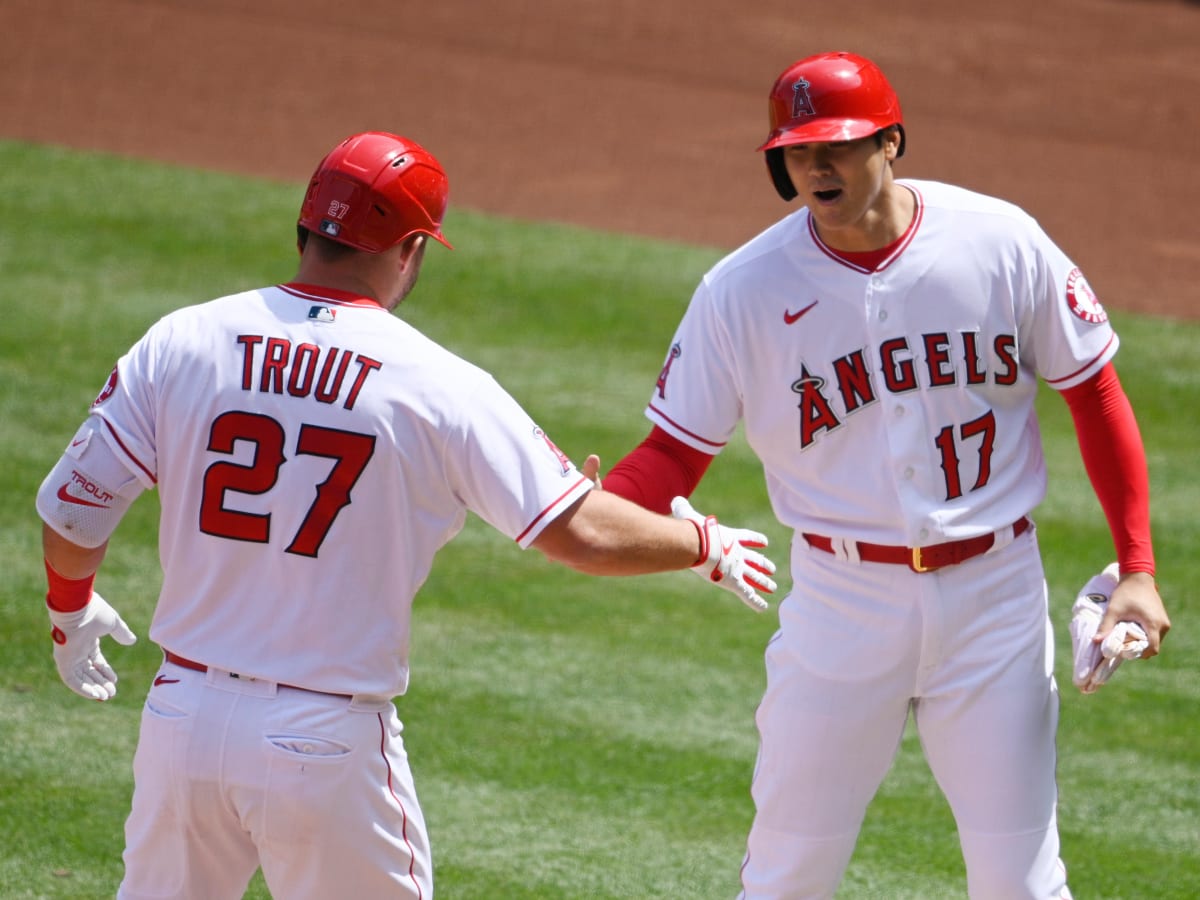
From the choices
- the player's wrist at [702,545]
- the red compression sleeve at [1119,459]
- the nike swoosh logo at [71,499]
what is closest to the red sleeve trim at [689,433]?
the player's wrist at [702,545]

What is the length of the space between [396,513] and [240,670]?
1.20 feet

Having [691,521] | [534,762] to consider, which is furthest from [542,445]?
[534,762]

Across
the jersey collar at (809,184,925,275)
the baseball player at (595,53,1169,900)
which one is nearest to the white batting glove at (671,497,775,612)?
the baseball player at (595,53,1169,900)

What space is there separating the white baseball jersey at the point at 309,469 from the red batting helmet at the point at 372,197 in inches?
5.2

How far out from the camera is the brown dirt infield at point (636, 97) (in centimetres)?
1095

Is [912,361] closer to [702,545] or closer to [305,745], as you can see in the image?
[702,545]

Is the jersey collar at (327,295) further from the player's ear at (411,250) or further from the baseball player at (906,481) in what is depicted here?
the baseball player at (906,481)

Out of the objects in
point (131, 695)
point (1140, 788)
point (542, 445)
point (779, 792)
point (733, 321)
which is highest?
point (733, 321)

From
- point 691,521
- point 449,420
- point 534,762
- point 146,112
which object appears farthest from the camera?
point 146,112

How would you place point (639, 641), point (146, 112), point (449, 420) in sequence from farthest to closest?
point (146, 112)
point (639, 641)
point (449, 420)

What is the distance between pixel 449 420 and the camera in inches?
104

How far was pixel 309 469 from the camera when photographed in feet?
8.62

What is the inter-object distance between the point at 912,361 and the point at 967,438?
183 millimetres

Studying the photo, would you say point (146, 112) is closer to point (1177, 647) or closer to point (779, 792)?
point (1177, 647)
